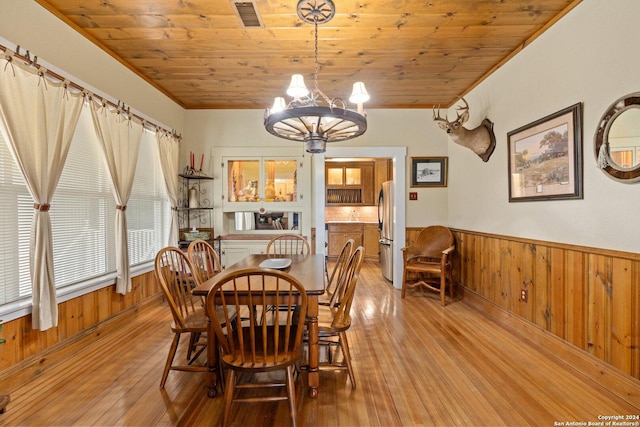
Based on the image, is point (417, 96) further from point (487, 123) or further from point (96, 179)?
point (96, 179)

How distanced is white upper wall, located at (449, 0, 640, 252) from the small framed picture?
1038 millimetres

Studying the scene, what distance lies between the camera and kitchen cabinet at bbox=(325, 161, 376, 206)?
7.37m

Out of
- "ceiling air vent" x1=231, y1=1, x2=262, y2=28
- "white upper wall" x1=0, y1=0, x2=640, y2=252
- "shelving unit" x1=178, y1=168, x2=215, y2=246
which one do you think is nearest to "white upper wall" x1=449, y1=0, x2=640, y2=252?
"white upper wall" x1=0, y1=0, x2=640, y2=252

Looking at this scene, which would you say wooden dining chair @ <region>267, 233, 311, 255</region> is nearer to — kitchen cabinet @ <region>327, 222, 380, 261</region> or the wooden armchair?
the wooden armchair

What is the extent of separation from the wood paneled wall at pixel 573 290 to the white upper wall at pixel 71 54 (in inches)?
167

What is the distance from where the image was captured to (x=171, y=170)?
4051 mm

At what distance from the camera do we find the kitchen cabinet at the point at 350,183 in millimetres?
7367

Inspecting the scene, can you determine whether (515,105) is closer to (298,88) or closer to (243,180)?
(298,88)

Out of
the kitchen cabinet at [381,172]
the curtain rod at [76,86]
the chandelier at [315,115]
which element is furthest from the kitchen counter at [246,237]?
the kitchen cabinet at [381,172]

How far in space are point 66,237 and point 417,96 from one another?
169 inches

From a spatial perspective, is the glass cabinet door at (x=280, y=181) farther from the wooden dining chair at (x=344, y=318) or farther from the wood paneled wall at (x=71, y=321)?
the wooden dining chair at (x=344, y=318)

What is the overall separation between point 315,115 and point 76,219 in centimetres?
230

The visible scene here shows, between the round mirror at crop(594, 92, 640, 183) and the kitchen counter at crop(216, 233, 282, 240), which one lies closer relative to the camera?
the round mirror at crop(594, 92, 640, 183)

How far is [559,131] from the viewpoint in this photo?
2.45m
